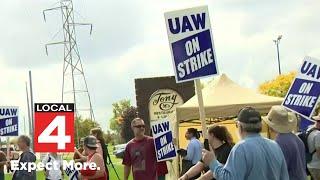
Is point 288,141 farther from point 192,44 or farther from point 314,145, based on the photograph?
point 314,145

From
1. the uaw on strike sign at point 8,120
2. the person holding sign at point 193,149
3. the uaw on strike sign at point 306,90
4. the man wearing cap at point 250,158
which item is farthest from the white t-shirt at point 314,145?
the uaw on strike sign at point 8,120

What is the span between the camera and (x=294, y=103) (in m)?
11.5

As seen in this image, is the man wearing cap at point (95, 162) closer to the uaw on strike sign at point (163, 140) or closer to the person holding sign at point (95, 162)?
the person holding sign at point (95, 162)

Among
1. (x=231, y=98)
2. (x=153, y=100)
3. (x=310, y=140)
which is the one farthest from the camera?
(x=153, y=100)

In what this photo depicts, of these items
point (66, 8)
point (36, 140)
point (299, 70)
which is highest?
point (66, 8)

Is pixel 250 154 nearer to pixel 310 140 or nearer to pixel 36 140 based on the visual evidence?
pixel 310 140

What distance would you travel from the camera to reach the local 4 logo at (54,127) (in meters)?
9.48

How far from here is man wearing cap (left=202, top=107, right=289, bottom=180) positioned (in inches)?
217

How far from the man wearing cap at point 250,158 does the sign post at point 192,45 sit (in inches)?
53.1

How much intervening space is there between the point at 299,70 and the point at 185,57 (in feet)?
17.0

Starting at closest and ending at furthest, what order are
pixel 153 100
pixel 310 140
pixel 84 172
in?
pixel 310 140, pixel 84 172, pixel 153 100

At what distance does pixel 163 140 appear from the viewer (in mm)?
12781

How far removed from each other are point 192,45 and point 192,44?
0.01 meters

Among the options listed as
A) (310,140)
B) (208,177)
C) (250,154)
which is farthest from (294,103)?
(250,154)
